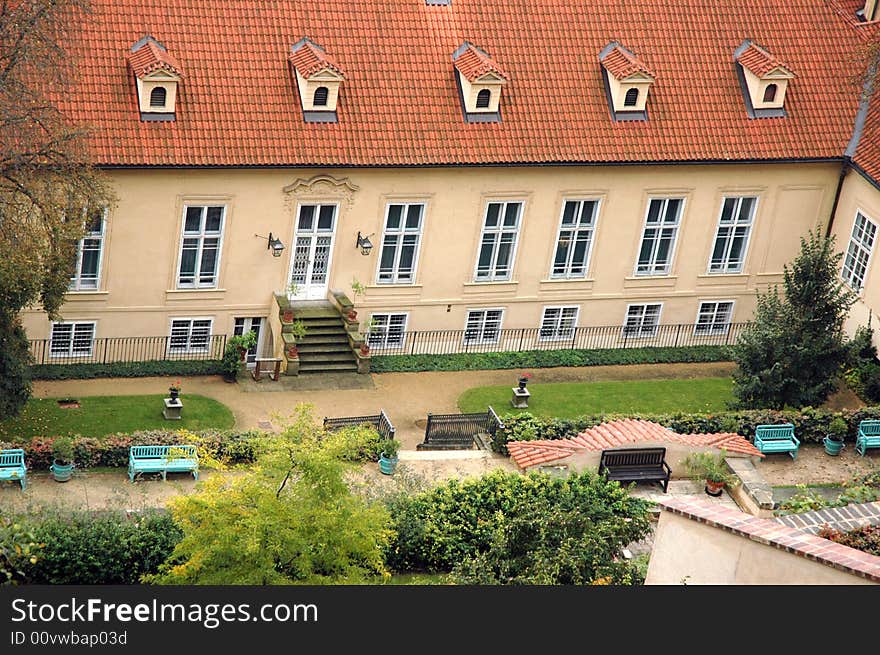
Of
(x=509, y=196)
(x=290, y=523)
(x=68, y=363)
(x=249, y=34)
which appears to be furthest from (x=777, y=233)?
(x=290, y=523)

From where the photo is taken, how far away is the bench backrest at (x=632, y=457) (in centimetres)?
3841

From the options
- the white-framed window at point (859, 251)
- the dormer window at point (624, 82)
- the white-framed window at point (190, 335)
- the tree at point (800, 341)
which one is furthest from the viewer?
the white-framed window at point (859, 251)

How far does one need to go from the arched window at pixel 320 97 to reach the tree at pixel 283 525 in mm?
15616

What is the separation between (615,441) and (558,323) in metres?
9.57

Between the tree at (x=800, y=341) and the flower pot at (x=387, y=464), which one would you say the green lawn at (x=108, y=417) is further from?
the tree at (x=800, y=341)

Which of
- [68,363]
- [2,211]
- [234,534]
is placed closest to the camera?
[234,534]

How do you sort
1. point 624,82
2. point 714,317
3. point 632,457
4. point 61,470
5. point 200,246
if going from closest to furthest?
point 61,470, point 632,457, point 200,246, point 624,82, point 714,317

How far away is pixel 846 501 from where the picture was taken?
3619 cm

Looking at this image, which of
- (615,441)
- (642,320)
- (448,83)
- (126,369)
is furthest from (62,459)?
(642,320)

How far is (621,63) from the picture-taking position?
46.0m

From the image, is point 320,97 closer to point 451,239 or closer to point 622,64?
point 451,239

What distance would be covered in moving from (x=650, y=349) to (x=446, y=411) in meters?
7.59

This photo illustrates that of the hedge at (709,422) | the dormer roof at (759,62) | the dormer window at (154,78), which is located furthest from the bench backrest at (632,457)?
the dormer window at (154,78)

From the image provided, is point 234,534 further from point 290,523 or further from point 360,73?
point 360,73
